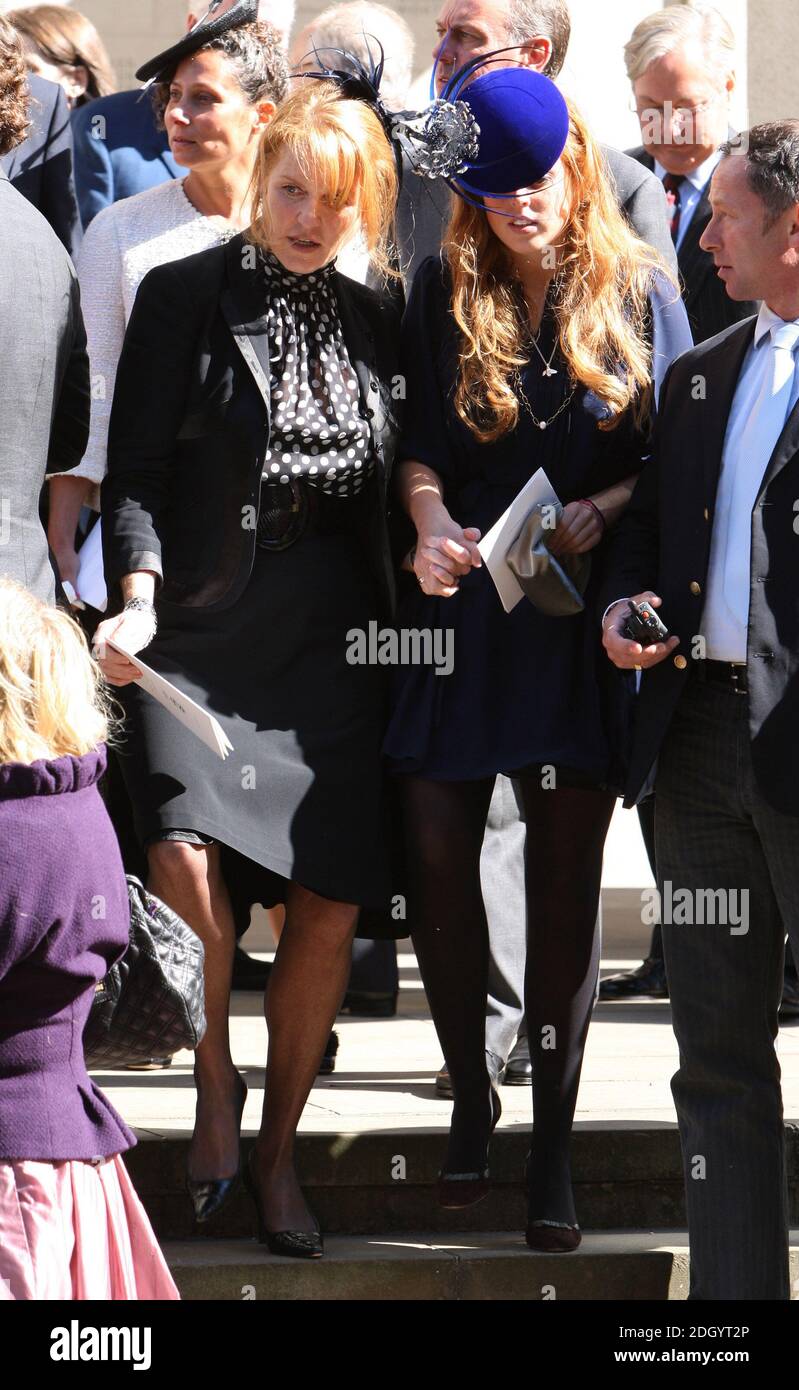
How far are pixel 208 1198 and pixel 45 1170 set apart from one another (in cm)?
99

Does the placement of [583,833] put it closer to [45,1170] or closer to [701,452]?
[701,452]

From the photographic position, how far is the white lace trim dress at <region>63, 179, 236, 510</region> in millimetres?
4250

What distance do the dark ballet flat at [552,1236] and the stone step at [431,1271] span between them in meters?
0.02

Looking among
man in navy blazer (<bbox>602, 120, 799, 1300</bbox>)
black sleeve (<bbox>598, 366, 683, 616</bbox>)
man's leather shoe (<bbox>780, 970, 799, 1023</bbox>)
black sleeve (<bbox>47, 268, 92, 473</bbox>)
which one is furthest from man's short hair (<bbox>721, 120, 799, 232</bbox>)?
man's leather shoe (<bbox>780, 970, 799, 1023</bbox>)

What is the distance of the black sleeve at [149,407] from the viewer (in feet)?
12.0

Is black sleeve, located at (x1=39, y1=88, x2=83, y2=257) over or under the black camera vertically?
over

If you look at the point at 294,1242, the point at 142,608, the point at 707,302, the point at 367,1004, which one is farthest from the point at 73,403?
the point at 367,1004

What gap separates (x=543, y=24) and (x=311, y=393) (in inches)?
39.2

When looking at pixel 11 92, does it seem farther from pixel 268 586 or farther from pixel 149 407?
pixel 268 586

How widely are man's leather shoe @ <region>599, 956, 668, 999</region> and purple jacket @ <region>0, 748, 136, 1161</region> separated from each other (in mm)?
3069

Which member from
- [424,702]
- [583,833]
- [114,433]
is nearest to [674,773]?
[583,833]

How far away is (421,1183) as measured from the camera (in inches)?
154

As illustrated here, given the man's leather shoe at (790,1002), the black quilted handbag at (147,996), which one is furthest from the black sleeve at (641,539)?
the man's leather shoe at (790,1002)

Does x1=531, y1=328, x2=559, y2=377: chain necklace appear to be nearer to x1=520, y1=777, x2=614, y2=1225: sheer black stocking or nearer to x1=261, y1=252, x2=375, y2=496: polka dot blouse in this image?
x1=261, y1=252, x2=375, y2=496: polka dot blouse
